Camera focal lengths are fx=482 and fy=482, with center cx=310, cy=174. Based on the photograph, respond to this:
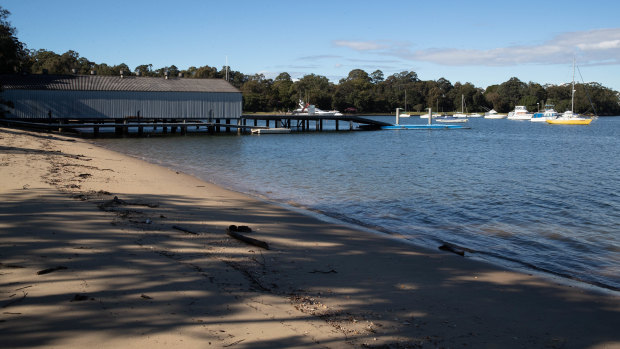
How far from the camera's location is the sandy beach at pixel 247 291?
4477 mm

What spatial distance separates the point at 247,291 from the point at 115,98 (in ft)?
167

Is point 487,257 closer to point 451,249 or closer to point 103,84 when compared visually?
point 451,249

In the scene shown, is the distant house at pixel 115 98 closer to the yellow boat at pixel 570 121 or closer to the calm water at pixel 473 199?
the calm water at pixel 473 199

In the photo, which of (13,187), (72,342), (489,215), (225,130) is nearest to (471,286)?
(72,342)

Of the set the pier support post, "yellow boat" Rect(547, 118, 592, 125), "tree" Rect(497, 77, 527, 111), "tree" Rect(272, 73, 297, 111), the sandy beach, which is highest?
"tree" Rect(497, 77, 527, 111)

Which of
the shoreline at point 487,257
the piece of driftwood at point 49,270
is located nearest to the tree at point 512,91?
→ the shoreline at point 487,257

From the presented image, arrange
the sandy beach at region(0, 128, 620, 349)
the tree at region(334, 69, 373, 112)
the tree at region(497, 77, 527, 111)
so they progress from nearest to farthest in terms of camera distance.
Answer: the sandy beach at region(0, 128, 620, 349)
the tree at region(334, 69, 373, 112)
the tree at region(497, 77, 527, 111)

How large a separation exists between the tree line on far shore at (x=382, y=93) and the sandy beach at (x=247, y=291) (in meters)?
103

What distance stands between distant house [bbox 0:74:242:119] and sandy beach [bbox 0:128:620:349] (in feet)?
143

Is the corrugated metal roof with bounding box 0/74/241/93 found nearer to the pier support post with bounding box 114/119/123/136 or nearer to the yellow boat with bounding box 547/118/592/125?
the pier support post with bounding box 114/119/123/136

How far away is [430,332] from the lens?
501 centimetres

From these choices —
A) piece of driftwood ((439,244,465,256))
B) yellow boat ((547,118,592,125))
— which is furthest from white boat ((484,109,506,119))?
piece of driftwood ((439,244,465,256))

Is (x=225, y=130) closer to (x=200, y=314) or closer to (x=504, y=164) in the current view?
(x=504, y=164)

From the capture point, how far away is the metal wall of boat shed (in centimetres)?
4738
